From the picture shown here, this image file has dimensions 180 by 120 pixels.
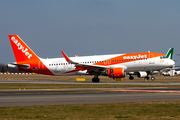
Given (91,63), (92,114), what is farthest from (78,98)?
(91,63)

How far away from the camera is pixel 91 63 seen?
52.7 m

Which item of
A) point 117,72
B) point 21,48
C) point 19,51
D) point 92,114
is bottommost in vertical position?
point 92,114

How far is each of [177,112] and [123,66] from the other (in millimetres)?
35879

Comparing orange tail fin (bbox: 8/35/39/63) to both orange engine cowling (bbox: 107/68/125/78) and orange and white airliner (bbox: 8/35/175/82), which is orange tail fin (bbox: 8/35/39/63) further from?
orange engine cowling (bbox: 107/68/125/78)

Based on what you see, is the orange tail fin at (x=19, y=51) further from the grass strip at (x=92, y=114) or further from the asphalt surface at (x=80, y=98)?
the grass strip at (x=92, y=114)

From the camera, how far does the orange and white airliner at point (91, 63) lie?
50.7 metres

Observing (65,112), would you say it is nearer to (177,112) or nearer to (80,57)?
(177,112)

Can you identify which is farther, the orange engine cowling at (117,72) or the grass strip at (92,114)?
the orange engine cowling at (117,72)

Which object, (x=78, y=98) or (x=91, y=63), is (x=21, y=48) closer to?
Answer: (x=91, y=63)

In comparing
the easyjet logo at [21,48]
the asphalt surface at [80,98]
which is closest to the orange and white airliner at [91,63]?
the easyjet logo at [21,48]

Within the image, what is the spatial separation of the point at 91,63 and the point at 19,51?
14.2 metres

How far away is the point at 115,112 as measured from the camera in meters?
15.4

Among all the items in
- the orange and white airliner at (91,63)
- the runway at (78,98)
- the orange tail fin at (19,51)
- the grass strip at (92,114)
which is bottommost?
the grass strip at (92,114)

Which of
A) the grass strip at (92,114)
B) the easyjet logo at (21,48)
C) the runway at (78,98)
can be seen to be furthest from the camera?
the easyjet logo at (21,48)
